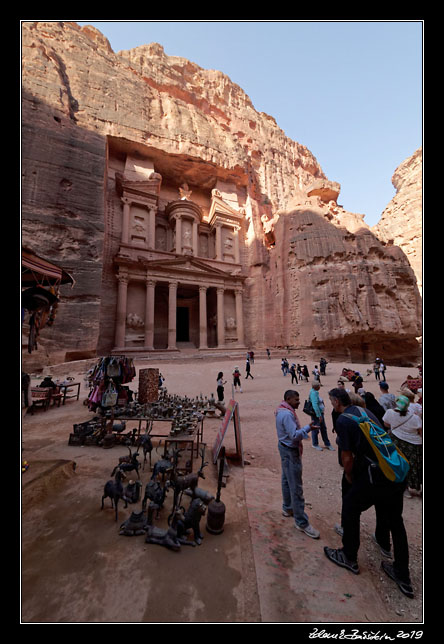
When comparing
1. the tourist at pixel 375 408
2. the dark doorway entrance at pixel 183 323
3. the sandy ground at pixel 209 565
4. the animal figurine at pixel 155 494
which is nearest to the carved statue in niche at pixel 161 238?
the dark doorway entrance at pixel 183 323

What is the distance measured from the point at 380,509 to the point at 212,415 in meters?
5.37

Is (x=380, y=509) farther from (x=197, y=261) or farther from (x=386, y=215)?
(x=386, y=215)

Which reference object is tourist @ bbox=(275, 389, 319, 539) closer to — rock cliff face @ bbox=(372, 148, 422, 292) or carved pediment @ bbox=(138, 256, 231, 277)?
carved pediment @ bbox=(138, 256, 231, 277)

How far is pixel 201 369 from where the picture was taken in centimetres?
1606

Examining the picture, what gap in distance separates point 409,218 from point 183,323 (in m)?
37.4

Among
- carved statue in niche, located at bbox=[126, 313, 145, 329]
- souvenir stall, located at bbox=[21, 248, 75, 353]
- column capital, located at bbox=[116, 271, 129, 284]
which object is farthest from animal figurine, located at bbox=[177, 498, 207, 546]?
column capital, located at bbox=[116, 271, 129, 284]

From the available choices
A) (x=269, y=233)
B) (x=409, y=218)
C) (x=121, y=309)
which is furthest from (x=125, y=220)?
(x=409, y=218)

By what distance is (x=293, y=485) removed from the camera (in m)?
2.85

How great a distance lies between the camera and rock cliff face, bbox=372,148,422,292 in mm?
34906

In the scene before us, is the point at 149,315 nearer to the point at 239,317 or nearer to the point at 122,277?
the point at 122,277

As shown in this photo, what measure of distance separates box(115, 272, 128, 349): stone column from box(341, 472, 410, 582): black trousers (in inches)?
785

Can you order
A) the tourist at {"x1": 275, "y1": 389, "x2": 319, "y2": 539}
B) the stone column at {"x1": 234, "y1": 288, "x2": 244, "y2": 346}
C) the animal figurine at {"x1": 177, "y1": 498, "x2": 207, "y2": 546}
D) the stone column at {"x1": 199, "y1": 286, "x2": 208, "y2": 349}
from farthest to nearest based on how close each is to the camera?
1. the stone column at {"x1": 234, "y1": 288, "x2": 244, "y2": 346}
2. the stone column at {"x1": 199, "y1": 286, "x2": 208, "y2": 349}
3. the tourist at {"x1": 275, "y1": 389, "x2": 319, "y2": 539}
4. the animal figurine at {"x1": 177, "y1": 498, "x2": 207, "y2": 546}

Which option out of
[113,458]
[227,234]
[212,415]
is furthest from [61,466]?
[227,234]

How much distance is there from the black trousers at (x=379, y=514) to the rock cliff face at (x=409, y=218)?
39487 mm
